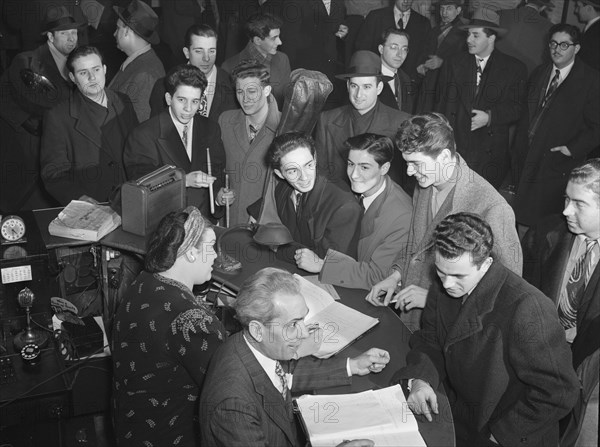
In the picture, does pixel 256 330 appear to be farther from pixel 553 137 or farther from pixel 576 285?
pixel 553 137

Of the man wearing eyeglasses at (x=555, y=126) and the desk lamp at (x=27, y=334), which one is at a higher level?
the man wearing eyeglasses at (x=555, y=126)

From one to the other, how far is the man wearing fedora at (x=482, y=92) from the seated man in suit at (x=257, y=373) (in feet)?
14.3

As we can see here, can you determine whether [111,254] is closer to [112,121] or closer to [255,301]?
[112,121]

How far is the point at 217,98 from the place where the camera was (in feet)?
20.5

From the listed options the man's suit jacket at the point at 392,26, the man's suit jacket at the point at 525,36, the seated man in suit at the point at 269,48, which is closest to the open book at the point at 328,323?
the seated man in suit at the point at 269,48

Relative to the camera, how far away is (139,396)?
3160 millimetres

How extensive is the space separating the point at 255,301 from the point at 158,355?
0.61 metres

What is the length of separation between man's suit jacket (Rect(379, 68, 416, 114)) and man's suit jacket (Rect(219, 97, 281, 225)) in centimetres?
133

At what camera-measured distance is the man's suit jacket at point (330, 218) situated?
14.2 ft

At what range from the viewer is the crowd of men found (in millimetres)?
3061

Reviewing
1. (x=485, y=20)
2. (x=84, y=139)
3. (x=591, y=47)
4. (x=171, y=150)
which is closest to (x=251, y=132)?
(x=171, y=150)

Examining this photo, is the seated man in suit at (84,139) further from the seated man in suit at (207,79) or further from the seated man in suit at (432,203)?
the seated man in suit at (432,203)

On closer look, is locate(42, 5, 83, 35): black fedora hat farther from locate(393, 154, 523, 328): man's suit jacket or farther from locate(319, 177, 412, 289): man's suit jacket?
locate(393, 154, 523, 328): man's suit jacket

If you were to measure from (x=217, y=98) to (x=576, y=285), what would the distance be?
3.50 meters
